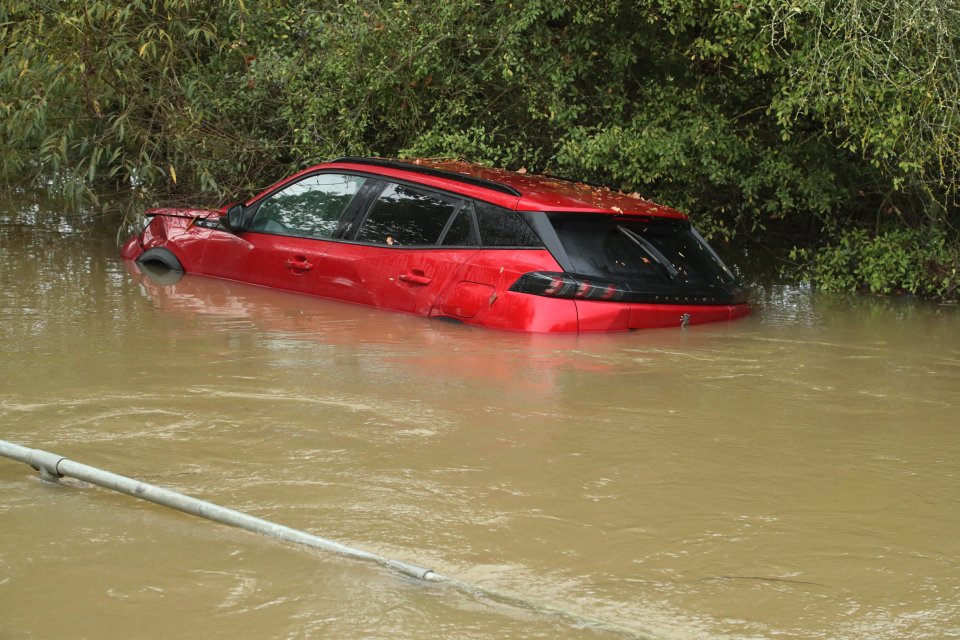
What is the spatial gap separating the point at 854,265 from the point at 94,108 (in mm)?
7917

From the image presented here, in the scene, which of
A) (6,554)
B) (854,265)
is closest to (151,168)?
(854,265)

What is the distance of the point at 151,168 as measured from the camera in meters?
12.6

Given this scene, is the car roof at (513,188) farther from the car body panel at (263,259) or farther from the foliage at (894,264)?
the foliage at (894,264)

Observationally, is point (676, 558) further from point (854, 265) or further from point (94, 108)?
point (94, 108)

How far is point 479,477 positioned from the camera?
15.9 ft

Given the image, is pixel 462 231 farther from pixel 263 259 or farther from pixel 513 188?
pixel 263 259

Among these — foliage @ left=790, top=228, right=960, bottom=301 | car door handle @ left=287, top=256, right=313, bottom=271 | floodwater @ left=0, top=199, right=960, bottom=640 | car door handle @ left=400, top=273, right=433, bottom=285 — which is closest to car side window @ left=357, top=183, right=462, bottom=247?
car door handle @ left=400, top=273, right=433, bottom=285

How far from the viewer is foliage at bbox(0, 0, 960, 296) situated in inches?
368

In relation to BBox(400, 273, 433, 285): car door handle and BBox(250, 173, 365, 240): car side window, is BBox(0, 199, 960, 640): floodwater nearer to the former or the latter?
BBox(400, 273, 433, 285): car door handle

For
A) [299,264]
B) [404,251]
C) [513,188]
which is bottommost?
[299,264]

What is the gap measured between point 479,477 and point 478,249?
3.38 metres

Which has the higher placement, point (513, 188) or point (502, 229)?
point (513, 188)

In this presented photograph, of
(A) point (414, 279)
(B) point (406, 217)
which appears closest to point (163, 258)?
(B) point (406, 217)

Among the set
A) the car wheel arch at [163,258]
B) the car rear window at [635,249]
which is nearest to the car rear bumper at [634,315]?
the car rear window at [635,249]
